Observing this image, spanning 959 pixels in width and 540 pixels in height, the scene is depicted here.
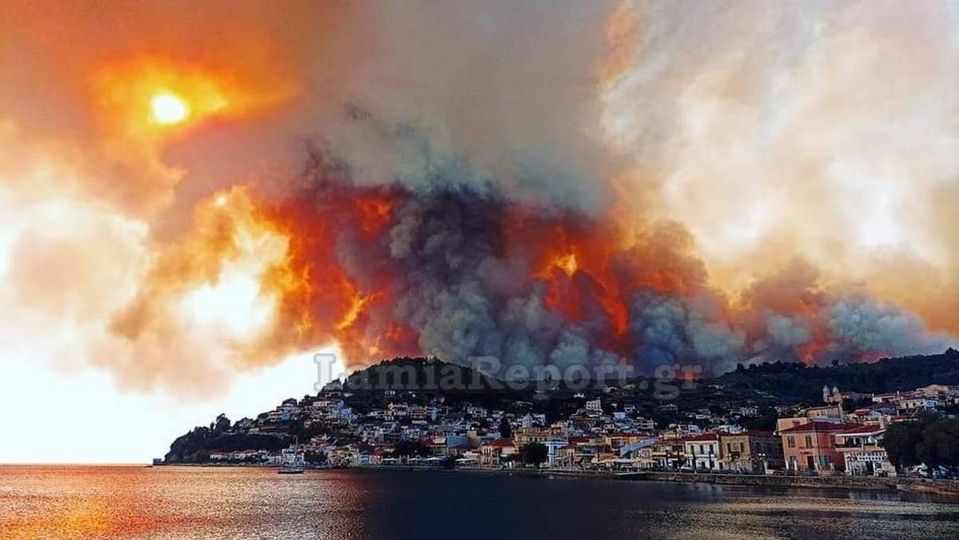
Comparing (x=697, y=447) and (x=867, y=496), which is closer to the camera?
(x=867, y=496)

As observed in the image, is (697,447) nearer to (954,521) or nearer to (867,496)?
(867,496)

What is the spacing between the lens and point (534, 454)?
8944cm

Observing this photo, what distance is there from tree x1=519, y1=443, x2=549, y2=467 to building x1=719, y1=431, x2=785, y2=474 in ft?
88.0

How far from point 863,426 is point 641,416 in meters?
70.2

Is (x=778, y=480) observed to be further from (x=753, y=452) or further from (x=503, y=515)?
(x=503, y=515)

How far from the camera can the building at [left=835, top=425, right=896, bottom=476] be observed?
169 ft

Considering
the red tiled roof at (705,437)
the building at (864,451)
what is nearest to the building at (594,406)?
the red tiled roof at (705,437)

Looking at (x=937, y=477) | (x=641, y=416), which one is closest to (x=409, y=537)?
(x=937, y=477)

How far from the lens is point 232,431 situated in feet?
Result: 514

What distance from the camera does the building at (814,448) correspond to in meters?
57.4

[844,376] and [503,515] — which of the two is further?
[844,376]

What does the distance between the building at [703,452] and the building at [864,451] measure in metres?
14.8

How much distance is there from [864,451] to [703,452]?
20014 millimetres

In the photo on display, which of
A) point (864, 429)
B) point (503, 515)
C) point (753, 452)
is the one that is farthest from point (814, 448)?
point (503, 515)
